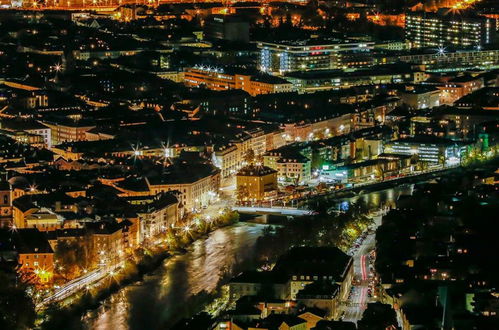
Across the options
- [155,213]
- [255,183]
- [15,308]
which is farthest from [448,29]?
[15,308]

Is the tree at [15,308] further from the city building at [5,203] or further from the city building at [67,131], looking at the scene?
the city building at [67,131]

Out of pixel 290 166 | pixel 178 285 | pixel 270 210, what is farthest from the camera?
pixel 290 166

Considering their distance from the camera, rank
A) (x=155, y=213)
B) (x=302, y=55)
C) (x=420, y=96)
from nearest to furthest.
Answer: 1. (x=155, y=213)
2. (x=420, y=96)
3. (x=302, y=55)

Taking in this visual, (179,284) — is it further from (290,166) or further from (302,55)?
(302,55)

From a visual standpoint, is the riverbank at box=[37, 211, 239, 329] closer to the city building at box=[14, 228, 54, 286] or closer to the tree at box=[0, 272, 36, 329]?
the tree at box=[0, 272, 36, 329]

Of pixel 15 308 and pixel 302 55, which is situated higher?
pixel 302 55

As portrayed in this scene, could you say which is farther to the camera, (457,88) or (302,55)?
(302,55)
